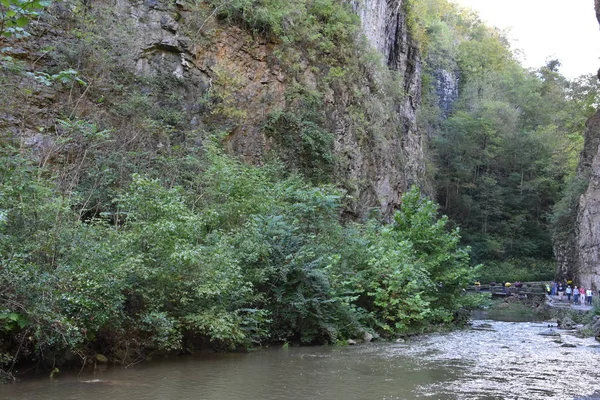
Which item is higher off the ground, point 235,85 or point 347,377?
point 235,85

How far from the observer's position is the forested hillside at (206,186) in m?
8.90

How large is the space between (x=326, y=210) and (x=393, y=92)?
15186mm

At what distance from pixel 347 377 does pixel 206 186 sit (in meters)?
7.56

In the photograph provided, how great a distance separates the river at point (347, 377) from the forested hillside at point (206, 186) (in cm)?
67

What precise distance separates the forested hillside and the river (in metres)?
0.67

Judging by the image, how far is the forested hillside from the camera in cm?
890

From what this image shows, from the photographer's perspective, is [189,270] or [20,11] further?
[189,270]

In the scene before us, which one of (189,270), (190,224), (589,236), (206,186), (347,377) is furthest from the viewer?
(589,236)

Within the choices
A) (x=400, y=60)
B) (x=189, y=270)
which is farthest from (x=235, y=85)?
(x=400, y=60)

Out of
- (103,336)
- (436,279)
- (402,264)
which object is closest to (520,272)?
(436,279)

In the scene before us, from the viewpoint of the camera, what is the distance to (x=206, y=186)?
1537 cm

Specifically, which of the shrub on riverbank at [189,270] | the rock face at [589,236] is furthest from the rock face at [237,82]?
the rock face at [589,236]

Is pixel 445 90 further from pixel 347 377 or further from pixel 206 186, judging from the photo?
pixel 347 377

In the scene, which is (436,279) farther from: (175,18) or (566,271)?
(566,271)
